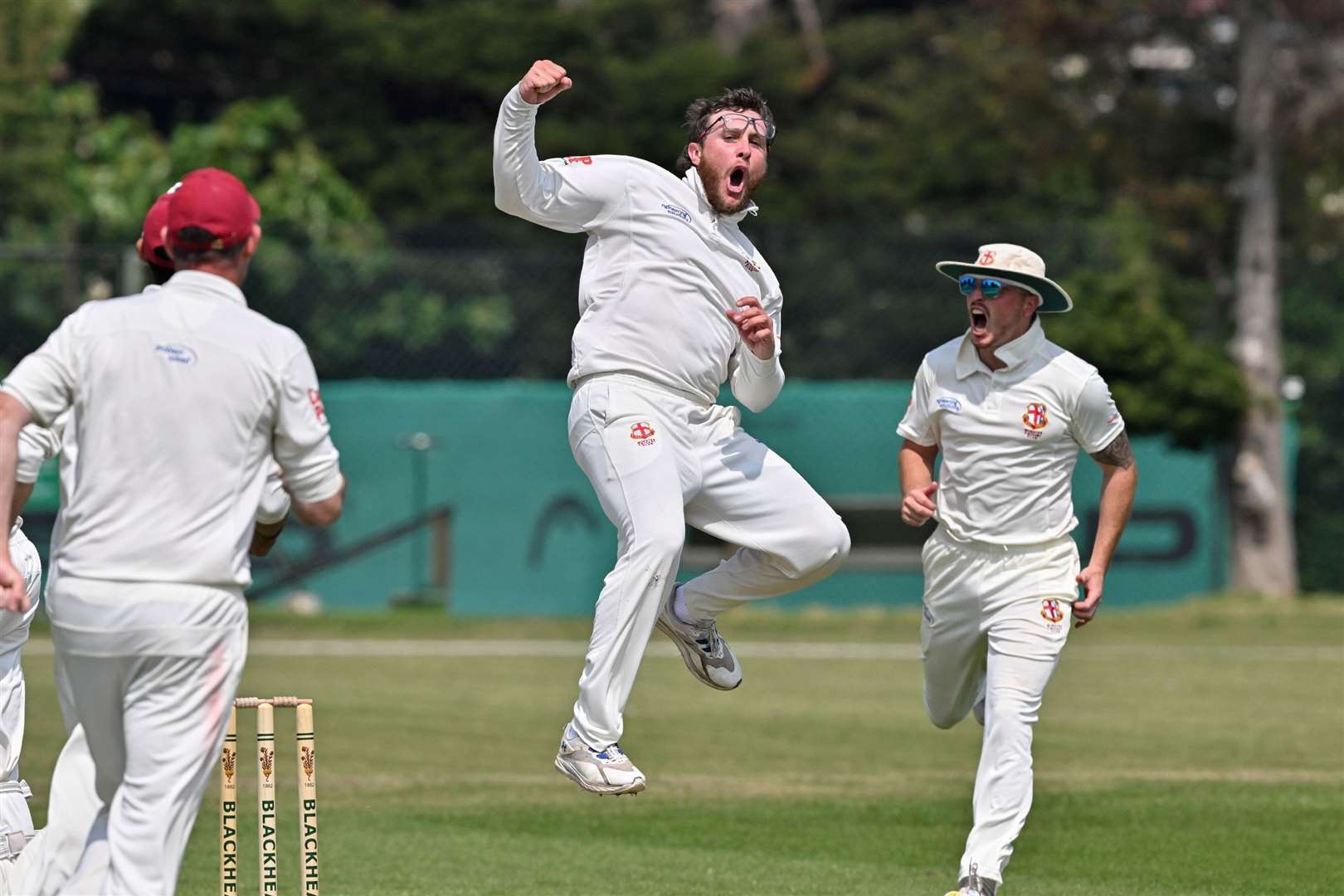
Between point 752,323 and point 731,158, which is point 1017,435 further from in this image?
point 731,158

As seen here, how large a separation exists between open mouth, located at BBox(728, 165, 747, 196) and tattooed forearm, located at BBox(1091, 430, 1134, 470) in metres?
1.63

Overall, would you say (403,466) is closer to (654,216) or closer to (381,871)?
(381,871)

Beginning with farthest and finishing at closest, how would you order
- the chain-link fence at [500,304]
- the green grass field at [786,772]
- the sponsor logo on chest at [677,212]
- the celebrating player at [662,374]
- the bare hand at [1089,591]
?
the chain-link fence at [500,304] < the green grass field at [786,772] < the bare hand at [1089,591] < the sponsor logo on chest at [677,212] < the celebrating player at [662,374]

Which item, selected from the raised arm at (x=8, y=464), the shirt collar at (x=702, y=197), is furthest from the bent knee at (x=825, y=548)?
the raised arm at (x=8, y=464)

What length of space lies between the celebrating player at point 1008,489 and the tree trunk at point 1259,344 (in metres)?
12.7

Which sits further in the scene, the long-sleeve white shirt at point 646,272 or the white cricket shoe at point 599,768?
the long-sleeve white shirt at point 646,272

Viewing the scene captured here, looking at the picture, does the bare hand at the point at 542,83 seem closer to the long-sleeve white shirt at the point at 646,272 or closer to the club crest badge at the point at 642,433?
the long-sleeve white shirt at the point at 646,272

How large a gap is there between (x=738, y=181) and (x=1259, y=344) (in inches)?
551

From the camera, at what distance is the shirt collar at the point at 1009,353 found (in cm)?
769

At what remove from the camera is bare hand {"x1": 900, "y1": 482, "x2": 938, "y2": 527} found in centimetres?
740

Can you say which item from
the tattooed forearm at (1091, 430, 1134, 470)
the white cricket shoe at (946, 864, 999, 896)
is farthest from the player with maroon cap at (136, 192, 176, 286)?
the tattooed forearm at (1091, 430, 1134, 470)

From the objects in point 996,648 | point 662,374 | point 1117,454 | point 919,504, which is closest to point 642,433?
point 662,374

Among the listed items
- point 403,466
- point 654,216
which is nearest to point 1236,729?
point 654,216

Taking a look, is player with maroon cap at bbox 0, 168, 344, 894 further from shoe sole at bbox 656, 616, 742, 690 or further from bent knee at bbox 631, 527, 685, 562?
shoe sole at bbox 656, 616, 742, 690
